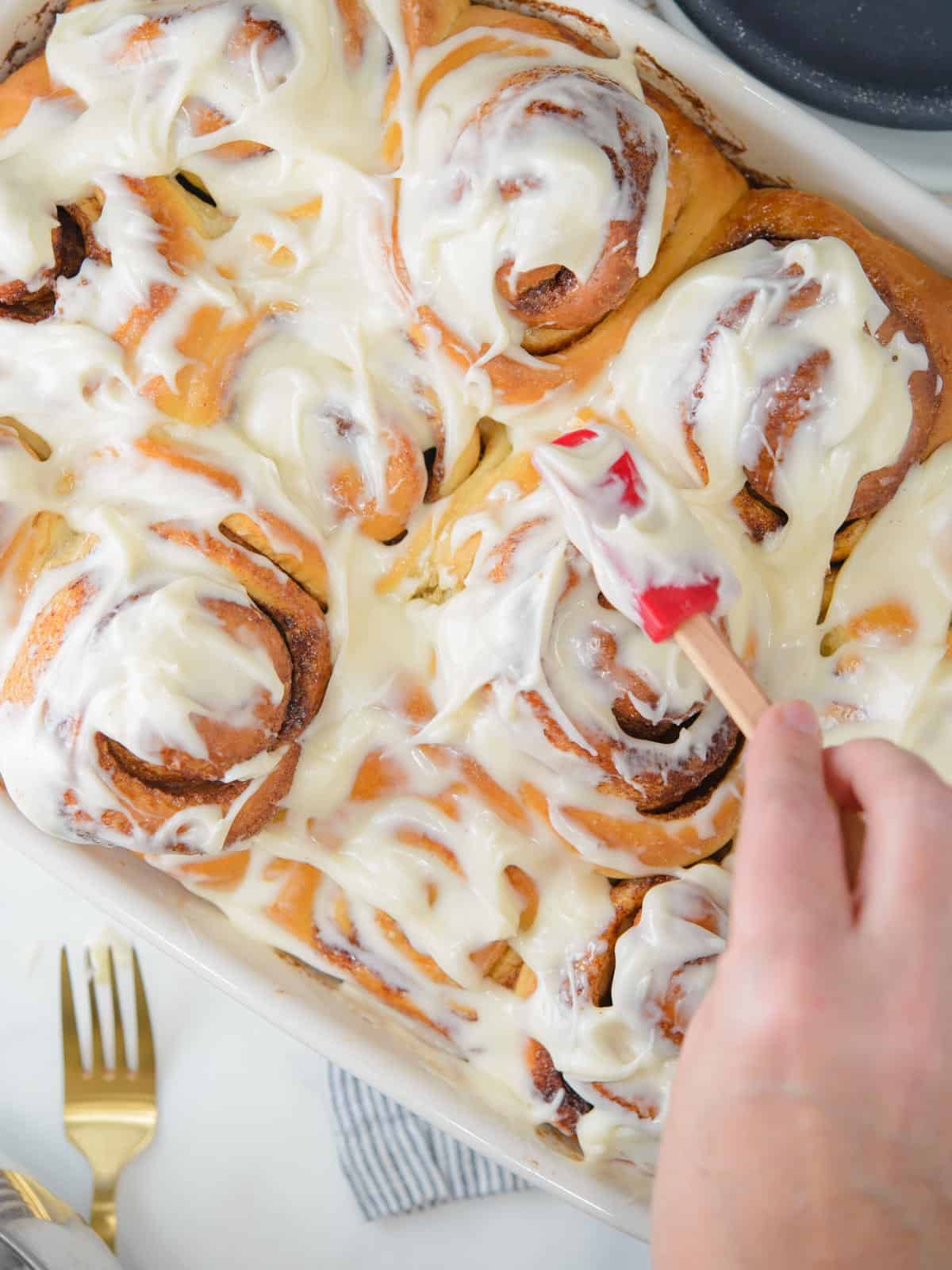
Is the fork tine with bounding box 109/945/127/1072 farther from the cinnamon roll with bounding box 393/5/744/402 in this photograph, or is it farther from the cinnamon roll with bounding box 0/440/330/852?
the cinnamon roll with bounding box 393/5/744/402

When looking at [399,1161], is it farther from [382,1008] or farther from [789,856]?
[789,856]

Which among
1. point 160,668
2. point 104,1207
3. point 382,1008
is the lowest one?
point 104,1207

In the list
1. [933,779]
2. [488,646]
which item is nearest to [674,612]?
[488,646]

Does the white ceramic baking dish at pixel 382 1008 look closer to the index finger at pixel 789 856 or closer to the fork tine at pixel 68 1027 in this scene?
the fork tine at pixel 68 1027

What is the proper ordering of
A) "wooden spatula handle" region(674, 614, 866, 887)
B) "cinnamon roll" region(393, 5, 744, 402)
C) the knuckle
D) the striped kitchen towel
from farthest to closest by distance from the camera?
the striped kitchen towel, "cinnamon roll" region(393, 5, 744, 402), "wooden spatula handle" region(674, 614, 866, 887), the knuckle

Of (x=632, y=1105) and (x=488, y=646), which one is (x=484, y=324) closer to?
(x=488, y=646)

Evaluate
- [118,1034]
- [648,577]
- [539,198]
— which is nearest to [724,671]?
[648,577]

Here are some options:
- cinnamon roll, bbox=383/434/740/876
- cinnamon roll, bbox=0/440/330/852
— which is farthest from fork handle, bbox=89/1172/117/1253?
cinnamon roll, bbox=383/434/740/876
